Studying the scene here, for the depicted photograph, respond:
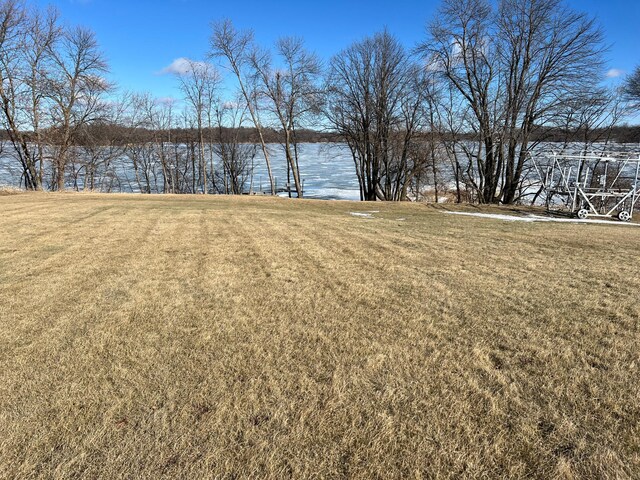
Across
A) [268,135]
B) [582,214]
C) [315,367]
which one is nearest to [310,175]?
[268,135]

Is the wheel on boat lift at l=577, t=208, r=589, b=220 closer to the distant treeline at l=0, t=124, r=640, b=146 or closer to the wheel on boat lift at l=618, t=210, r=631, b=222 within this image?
the wheel on boat lift at l=618, t=210, r=631, b=222

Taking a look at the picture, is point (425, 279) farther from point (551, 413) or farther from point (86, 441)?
point (86, 441)

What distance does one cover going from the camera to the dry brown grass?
6.62 ft

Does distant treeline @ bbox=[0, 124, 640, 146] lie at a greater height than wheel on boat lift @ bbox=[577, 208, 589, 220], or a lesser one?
greater

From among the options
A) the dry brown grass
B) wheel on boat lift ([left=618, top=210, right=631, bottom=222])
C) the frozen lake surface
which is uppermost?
the frozen lake surface

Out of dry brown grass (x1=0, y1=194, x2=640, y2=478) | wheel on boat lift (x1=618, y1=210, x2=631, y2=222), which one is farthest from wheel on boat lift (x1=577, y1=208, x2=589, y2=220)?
dry brown grass (x1=0, y1=194, x2=640, y2=478)

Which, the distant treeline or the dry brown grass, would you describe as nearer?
the dry brown grass

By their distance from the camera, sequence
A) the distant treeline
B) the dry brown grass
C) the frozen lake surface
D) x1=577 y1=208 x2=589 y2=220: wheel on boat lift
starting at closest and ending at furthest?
the dry brown grass → x1=577 y1=208 x2=589 y2=220: wheel on boat lift → the distant treeline → the frozen lake surface

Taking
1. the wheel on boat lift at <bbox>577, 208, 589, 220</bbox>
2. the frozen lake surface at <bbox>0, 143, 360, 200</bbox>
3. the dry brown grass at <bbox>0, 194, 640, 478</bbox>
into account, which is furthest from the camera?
the frozen lake surface at <bbox>0, 143, 360, 200</bbox>

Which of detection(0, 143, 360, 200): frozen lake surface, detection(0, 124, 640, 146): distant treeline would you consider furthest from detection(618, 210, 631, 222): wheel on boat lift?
detection(0, 143, 360, 200): frozen lake surface

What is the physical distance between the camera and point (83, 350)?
10.2 feet

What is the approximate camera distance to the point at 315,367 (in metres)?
2.90

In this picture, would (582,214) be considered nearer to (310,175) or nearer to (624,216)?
(624,216)

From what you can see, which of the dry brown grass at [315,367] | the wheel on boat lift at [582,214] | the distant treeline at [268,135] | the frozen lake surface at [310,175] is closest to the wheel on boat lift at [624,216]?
the wheel on boat lift at [582,214]
